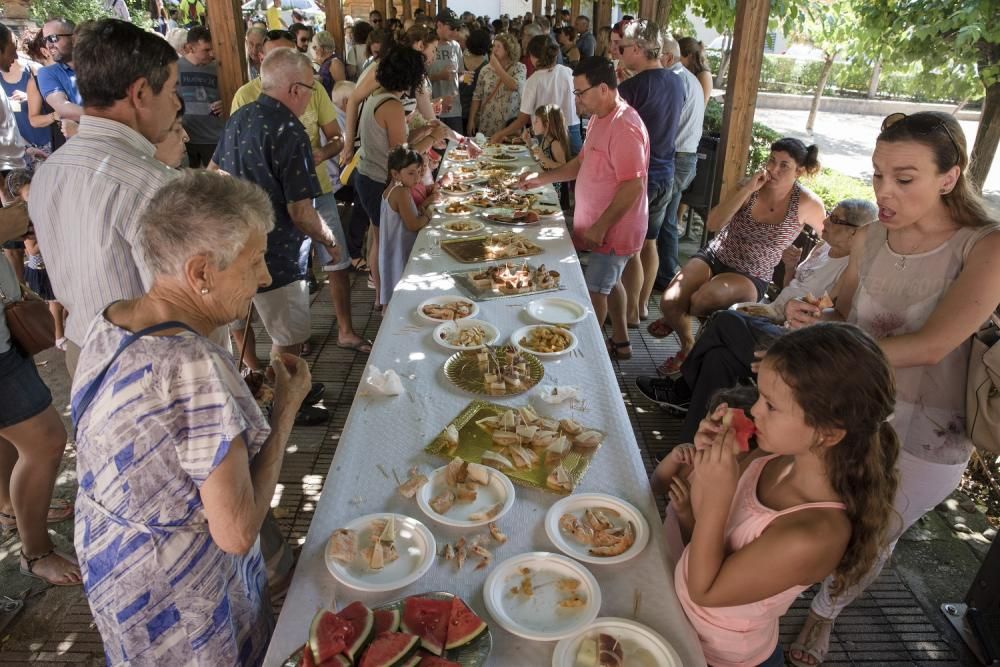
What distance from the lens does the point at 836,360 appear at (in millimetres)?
1452

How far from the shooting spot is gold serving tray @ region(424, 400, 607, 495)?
1.90 meters

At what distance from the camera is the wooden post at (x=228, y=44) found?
13.5 ft

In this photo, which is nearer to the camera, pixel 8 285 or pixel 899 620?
pixel 8 285

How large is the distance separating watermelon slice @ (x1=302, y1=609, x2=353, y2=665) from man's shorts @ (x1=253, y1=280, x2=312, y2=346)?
2.52m

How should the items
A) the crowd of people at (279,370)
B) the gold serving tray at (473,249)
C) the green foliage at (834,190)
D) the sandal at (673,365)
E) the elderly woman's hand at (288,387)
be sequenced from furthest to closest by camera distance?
the green foliage at (834,190)
the sandal at (673,365)
the gold serving tray at (473,249)
the elderly woman's hand at (288,387)
the crowd of people at (279,370)

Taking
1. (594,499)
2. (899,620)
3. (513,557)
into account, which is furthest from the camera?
(899,620)

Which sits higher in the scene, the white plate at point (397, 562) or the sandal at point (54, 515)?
the white plate at point (397, 562)

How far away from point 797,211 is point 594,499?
108 inches

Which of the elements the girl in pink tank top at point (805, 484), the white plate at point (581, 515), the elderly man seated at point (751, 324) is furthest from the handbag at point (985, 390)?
the white plate at point (581, 515)

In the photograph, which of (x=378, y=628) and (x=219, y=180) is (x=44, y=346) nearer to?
(x=219, y=180)

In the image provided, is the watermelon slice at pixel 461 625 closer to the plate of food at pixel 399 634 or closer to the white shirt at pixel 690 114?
the plate of food at pixel 399 634

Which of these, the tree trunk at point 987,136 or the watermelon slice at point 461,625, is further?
the tree trunk at point 987,136

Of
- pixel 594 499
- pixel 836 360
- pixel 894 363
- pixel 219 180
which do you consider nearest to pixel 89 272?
pixel 219 180

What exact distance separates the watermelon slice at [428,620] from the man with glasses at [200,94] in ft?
16.8
